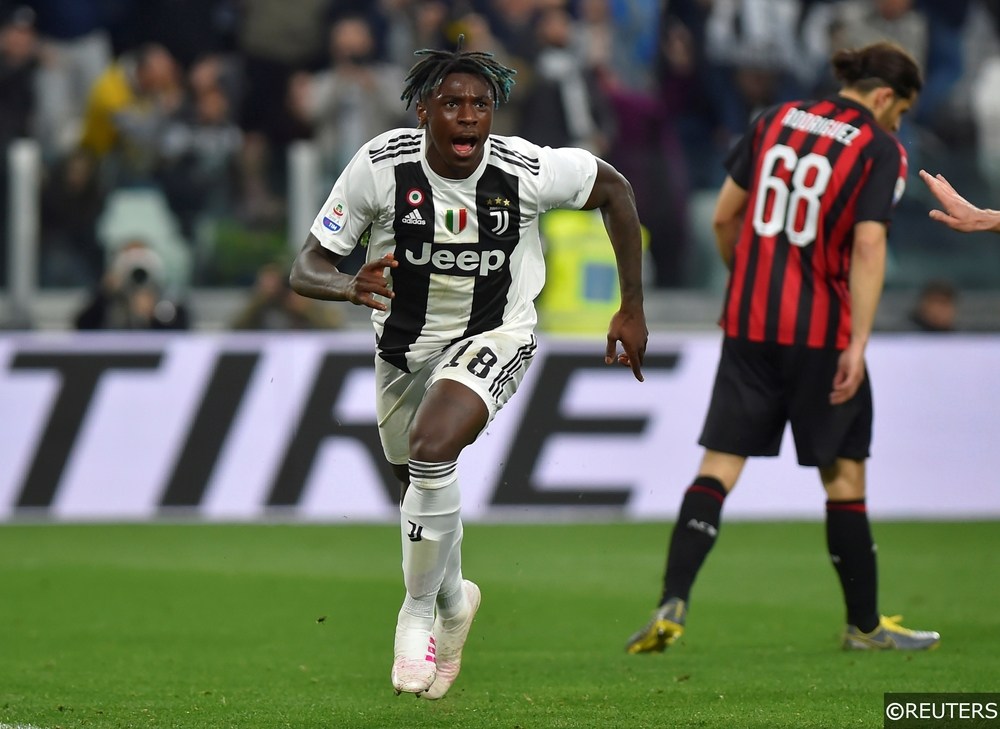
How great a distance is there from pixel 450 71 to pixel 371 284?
836 mm

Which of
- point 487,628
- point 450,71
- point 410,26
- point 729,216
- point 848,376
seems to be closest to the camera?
point 450,71

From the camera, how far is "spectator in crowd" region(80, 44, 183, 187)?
1246cm

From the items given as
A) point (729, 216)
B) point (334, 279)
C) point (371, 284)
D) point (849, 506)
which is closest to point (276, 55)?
point (729, 216)

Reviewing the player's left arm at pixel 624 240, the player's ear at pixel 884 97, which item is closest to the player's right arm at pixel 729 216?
the player's ear at pixel 884 97

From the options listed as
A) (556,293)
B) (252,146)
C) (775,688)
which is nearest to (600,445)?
(556,293)

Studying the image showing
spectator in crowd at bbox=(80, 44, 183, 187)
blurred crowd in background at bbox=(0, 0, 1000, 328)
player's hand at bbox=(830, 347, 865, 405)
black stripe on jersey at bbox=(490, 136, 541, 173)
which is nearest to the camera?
black stripe on jersey at bbox=(490, 136, 541, 173)

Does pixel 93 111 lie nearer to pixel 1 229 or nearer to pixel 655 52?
pixel 1 229

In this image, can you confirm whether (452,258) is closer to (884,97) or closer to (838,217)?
(838,217)

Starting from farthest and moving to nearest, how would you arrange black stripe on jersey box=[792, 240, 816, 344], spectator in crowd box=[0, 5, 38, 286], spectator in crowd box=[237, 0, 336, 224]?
spectator in crowd box=[237, 0, 336, 224]
spectator in crowd box=[0, 5, 38, 286]
black stripe on jersey box=[792, 240, 816, 344]

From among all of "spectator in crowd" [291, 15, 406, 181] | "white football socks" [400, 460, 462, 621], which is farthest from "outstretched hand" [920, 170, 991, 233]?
"spectator in crowd" [291, 15, 406, 181]

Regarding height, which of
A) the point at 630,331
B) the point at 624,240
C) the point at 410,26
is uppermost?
the point at 624,240

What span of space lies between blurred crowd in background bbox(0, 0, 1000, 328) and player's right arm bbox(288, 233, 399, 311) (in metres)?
6.49

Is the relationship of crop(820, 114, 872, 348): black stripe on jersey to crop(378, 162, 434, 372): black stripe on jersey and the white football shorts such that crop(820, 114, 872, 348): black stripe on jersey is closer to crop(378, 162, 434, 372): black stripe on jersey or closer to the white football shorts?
the white football shorts

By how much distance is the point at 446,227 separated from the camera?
17.7 ft
